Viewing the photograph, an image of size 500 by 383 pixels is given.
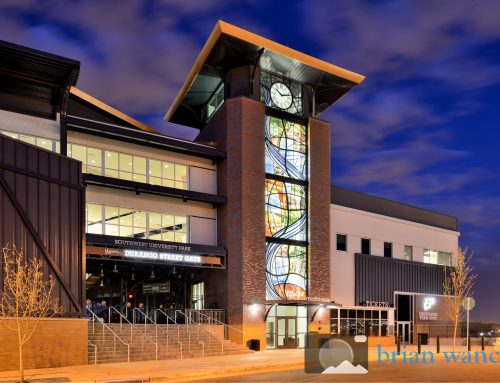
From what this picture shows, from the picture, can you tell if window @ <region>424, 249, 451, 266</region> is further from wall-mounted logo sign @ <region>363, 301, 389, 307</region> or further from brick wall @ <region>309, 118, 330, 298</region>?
brick wall @ <region>309, 118, 330, 298</region>

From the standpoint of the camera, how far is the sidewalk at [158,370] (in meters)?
20.7

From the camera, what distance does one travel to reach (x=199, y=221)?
39.6m

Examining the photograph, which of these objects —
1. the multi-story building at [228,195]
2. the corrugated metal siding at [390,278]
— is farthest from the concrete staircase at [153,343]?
the corrugated metal siding at [390,278]

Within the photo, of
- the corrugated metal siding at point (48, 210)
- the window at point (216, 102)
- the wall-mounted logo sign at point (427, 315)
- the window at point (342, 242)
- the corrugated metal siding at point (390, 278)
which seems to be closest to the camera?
the corrugated metal siding at point (48, 210)

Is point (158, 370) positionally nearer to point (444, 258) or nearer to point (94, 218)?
point (94, 218)

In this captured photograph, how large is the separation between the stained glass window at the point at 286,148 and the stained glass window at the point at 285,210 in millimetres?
836

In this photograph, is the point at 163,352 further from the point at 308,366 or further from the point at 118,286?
the point at 118,286

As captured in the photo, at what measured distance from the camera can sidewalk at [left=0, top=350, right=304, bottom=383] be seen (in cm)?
2069

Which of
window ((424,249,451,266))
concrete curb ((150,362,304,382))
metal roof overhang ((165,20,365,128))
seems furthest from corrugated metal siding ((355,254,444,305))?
concrete curb ((150,362,304,382))

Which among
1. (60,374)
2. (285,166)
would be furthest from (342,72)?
(60,374)

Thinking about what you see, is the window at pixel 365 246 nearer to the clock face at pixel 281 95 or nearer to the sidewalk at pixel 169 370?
the clock face at pixel 281 95

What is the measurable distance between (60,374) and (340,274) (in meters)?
26.4

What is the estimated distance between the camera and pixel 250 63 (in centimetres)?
4044

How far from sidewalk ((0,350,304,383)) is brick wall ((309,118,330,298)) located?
525 inches
